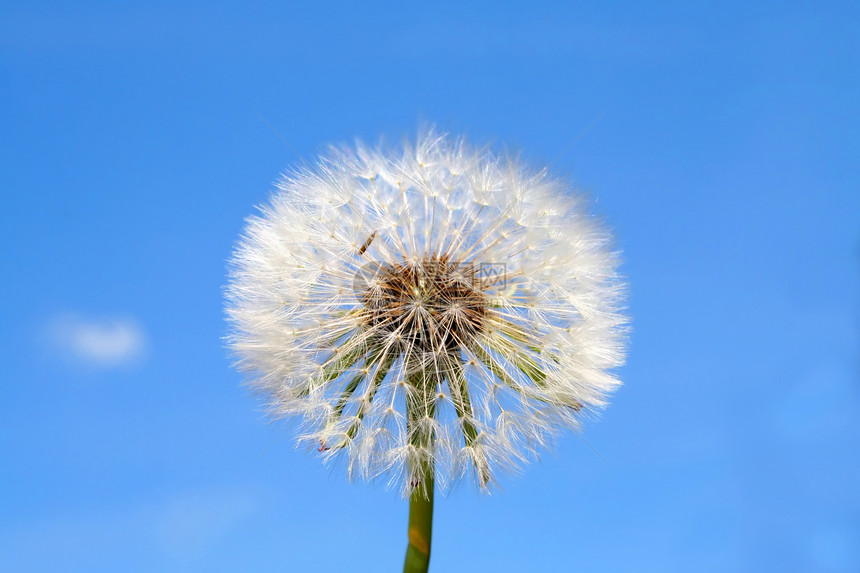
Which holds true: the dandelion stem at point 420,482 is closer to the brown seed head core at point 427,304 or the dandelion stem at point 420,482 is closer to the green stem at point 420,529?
the green stem at point 420,529

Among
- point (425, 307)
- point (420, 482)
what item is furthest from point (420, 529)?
point (425, 307)

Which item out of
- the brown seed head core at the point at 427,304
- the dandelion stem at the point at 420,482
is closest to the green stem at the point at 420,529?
the dandelion stem at the point at 420,482

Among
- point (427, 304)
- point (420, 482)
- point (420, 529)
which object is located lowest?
point (420, 529)

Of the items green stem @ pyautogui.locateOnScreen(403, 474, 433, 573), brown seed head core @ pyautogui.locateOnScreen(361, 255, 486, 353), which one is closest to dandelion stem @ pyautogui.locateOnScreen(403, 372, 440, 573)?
green stem @ pyautogui.locateOnScreen(403, 474, 433, 573)

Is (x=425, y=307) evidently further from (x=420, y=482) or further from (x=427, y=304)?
(x=420, y=482)

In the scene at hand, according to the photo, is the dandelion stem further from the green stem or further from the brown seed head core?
the brown seed head core

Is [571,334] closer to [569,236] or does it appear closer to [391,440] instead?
[569,236]

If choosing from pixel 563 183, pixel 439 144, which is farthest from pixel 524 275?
pixel 439 144
